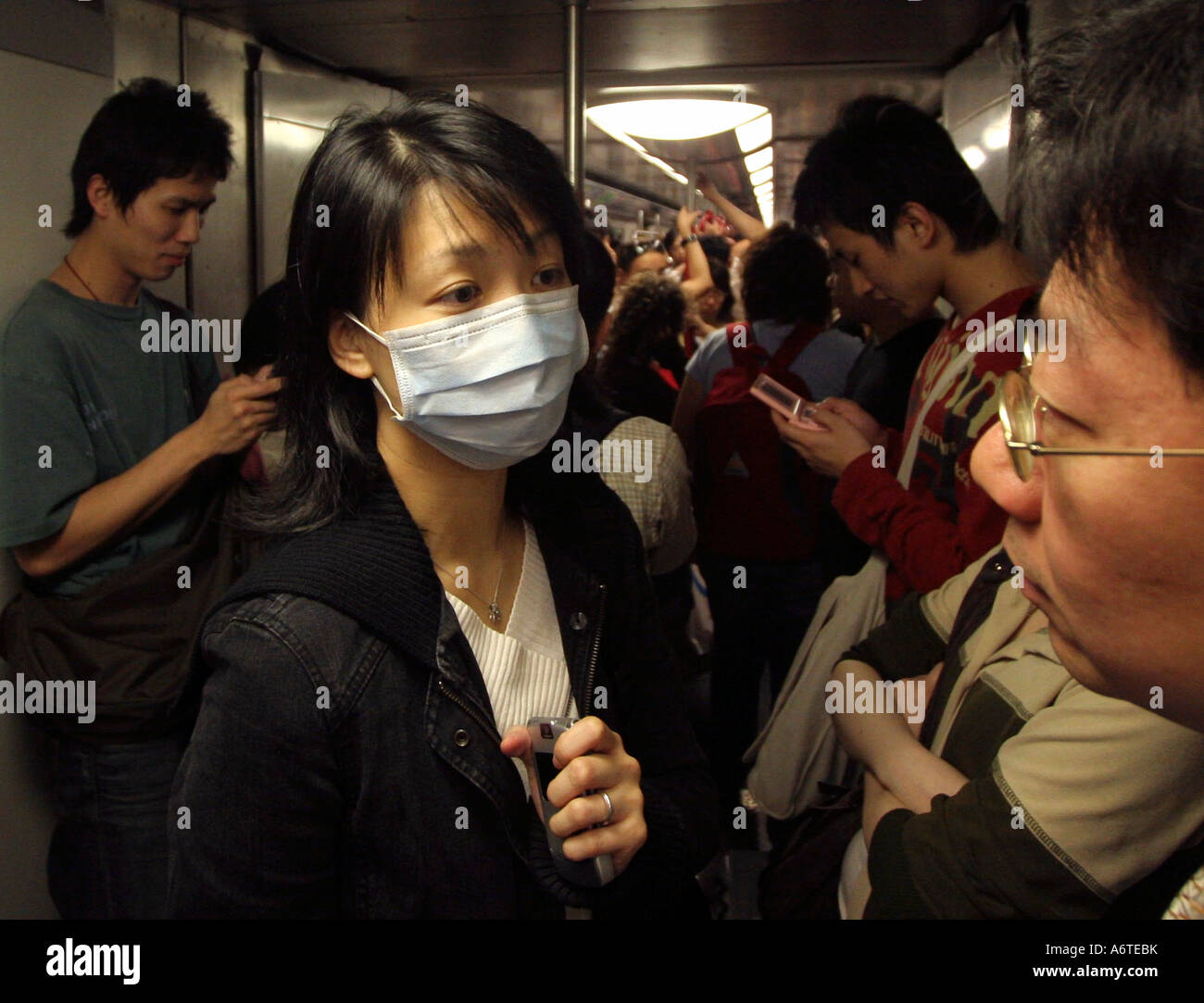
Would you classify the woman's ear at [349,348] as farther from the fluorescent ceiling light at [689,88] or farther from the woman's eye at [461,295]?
the fluorescent ceiling light at [689,88]

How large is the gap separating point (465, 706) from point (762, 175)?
268cm

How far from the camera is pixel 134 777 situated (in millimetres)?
1857

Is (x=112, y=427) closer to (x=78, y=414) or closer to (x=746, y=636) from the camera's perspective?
(x=78, y=414)

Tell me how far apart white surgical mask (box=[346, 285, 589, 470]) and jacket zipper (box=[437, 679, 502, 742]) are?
30 centimetres

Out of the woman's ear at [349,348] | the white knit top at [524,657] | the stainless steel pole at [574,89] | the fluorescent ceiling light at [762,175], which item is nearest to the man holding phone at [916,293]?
the stainless steel pole at [574,89]

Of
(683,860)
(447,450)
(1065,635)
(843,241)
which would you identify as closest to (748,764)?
(843,241)

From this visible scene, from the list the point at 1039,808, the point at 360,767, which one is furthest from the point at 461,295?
the point at 1039,808

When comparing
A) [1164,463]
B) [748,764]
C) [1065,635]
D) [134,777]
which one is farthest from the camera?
[748,764]

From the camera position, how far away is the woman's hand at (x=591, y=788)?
93 cm

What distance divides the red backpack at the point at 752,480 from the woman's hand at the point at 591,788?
206 centimetres

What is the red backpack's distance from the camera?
300 centimetres

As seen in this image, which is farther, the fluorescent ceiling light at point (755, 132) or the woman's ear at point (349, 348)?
the fluorescent ceiling light at point (755, 132)
